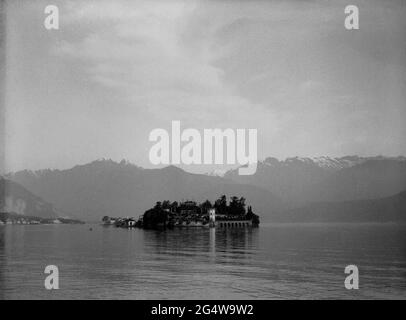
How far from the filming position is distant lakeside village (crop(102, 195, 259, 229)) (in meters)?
19.2

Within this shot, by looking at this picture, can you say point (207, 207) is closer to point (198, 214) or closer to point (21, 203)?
point (198, 214)

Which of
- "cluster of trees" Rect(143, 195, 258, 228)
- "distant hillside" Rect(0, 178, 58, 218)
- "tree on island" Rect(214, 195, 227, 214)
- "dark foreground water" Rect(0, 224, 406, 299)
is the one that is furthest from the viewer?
"tree on island" Rect(214, 195, 227, 214)

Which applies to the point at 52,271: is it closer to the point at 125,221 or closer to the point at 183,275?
the point at 183,275

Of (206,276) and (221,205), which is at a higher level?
(221,205)

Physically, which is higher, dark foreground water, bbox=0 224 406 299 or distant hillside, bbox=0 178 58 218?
distant hillside, bbox=0 178 58 218

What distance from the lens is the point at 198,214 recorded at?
23.0 m

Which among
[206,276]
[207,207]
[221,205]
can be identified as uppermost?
[221,205]

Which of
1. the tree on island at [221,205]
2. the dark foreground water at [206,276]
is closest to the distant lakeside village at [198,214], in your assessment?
the tree on island at [221,205]

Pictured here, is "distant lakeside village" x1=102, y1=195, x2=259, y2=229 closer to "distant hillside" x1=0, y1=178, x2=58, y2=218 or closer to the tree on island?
the tree on island

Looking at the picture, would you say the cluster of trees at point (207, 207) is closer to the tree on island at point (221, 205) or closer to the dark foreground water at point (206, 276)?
the tree on island at point (221, 205)

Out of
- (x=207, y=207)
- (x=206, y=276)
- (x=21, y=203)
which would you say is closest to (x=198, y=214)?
(x=207, y=207)

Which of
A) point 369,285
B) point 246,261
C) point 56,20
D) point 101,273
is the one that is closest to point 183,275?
point 101,273

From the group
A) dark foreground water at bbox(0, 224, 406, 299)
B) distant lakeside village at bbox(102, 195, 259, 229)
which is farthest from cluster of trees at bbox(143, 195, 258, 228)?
dark foreground water at bbox(0, 224, 406, 299)

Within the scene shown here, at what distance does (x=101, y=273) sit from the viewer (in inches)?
487
